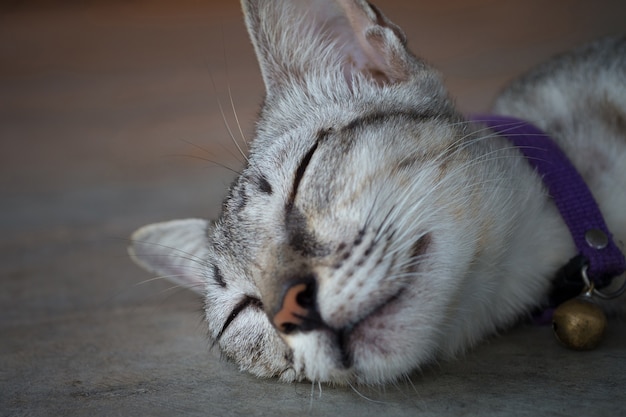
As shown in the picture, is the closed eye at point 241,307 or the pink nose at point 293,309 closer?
the pink nose at point 293,309

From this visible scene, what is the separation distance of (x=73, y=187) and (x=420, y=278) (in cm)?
396

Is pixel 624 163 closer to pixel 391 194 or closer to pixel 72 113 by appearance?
pixel 391 194

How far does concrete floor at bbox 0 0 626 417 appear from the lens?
6.31 ft

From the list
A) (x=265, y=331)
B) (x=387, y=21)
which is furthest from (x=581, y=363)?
(x=387, y=21)

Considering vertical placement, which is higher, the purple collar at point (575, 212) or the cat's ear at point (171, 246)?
the purple collar at point (575, 212)

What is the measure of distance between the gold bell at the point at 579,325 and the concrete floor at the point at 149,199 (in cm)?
5

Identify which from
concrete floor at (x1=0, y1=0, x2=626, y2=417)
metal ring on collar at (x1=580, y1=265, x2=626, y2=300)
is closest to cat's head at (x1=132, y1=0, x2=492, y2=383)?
concrete floor at (x1=0, y1=0, x2=626, y2=417)

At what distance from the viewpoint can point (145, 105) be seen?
7.12 metres

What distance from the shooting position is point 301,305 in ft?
5.77

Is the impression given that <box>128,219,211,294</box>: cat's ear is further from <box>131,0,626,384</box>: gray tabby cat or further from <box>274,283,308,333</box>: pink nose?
<box>274,283,308,333</box>: pink nose

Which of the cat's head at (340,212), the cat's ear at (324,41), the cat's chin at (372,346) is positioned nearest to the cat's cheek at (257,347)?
the cat's head at (340,212)

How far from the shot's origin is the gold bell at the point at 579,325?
2.04 meters

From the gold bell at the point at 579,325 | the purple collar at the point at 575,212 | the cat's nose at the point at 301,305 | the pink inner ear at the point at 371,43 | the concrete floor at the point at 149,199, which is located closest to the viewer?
the cat's nose at the point at 301,305

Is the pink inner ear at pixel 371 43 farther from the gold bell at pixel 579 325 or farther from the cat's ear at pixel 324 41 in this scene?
the gold bell at pixel 579 325
